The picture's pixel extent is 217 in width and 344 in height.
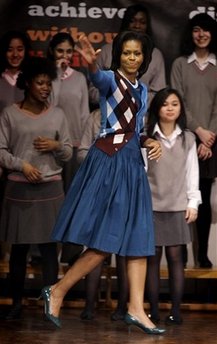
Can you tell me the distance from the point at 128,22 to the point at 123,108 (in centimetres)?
149

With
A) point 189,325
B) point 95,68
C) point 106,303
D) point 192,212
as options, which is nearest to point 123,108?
point 95,68

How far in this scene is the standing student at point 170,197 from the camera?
6469mm

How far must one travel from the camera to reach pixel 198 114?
23.5 ft

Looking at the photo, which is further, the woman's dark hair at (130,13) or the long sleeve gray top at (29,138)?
the woman's dark hair at (130,13)

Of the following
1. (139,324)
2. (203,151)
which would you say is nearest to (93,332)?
(139,324)

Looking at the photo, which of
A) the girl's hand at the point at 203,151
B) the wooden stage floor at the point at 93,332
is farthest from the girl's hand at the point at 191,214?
the girl's hand at the point at 203,151

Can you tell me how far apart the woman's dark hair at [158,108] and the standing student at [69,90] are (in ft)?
2.45

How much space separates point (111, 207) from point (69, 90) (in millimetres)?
1615

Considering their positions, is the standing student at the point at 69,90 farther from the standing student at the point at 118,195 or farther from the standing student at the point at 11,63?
the standing student at the point at 118,195

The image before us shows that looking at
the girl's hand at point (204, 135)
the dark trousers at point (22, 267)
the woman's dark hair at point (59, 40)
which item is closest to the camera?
the dark trousers at point (22, 267)

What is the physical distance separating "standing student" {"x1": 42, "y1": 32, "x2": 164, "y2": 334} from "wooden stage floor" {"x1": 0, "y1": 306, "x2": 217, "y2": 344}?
0.38 feet

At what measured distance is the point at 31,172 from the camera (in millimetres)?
6449

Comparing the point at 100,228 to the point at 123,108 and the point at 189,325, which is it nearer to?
the point at 123,108

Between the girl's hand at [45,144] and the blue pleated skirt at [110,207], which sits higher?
the girl's hand at [45,144]
